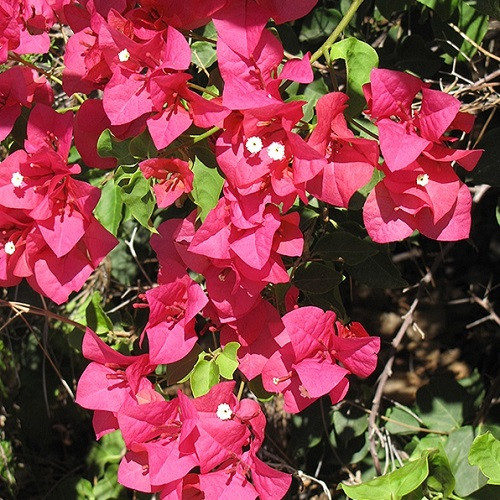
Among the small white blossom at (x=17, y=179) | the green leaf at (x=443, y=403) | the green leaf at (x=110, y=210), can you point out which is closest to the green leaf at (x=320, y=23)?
the green leaf at (x=110, y=210)

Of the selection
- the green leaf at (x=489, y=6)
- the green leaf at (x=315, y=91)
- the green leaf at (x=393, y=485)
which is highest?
the green leaf at (x=489, y=6)

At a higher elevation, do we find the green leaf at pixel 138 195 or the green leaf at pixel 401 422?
the green leaf at pixel 138 195

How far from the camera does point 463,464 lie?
1.35 m

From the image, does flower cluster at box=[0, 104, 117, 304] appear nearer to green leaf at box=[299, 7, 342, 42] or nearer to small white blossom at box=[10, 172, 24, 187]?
small white blossom at box=[10, 172, 24, 187]

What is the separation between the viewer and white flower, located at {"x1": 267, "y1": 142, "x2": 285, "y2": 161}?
35.5 inches

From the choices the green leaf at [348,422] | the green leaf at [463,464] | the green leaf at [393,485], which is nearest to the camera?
the green leaf at [393,485]

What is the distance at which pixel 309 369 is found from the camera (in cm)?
100

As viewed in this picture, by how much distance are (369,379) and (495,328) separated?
32 cm

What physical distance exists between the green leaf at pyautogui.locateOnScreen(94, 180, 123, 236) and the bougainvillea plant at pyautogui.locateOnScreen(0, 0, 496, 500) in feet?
0.36

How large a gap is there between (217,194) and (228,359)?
243 millimetres

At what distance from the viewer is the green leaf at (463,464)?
1.30 m

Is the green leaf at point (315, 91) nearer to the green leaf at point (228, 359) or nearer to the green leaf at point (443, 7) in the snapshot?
the green leaf at point (443, 7)

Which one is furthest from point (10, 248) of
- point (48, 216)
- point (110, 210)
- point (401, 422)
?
point (401, 422)

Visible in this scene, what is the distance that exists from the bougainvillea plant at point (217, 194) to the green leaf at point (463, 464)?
43 centimetres
